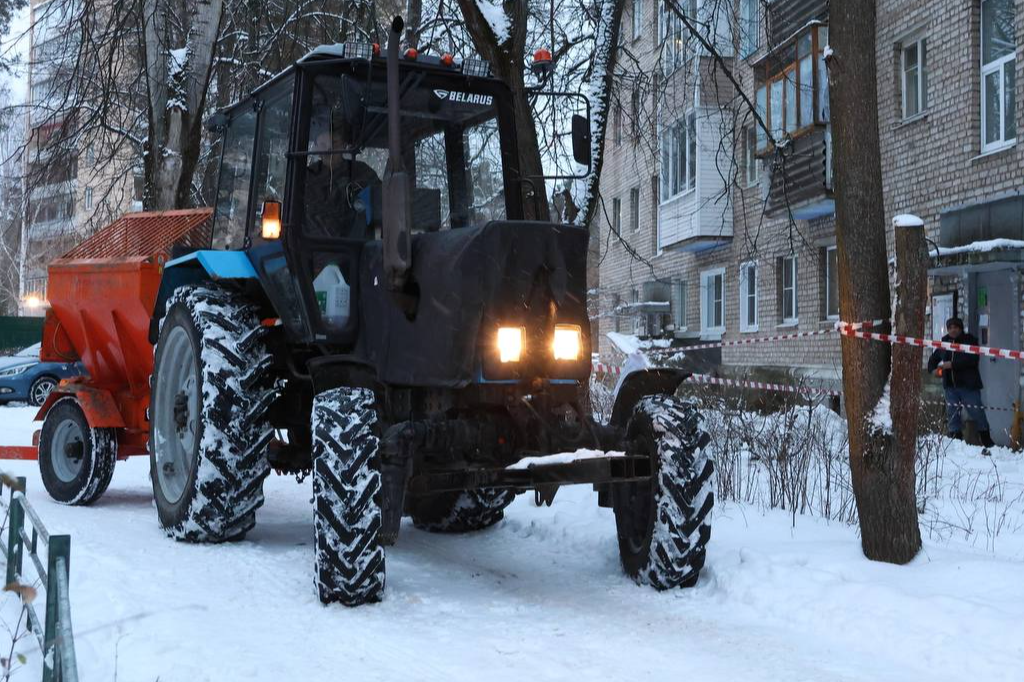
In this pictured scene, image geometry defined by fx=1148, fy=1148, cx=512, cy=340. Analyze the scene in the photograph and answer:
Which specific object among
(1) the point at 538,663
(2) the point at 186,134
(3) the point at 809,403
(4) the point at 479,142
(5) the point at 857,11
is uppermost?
(2) the point at 186,134

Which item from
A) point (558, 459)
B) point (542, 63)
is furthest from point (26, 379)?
point (558, 459)

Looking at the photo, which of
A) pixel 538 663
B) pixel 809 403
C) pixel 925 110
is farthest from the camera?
pixel 925 110

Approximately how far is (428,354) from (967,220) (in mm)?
9982

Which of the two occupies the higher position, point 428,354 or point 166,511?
point 428,354

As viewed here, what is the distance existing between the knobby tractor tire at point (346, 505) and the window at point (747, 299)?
17.4 m

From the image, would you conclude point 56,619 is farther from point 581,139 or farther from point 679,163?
point 679,163

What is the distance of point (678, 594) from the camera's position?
18.2ft

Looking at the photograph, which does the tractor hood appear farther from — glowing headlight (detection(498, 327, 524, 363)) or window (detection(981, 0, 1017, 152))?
window (detection(981, 0, 1017, 152))

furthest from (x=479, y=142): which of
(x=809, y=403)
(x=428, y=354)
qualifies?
(x=809, y=403)

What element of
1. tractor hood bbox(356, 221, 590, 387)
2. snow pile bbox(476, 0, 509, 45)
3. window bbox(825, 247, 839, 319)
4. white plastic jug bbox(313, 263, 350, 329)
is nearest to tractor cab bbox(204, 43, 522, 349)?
white plastic jug bbox(313, 263, 350, 329)

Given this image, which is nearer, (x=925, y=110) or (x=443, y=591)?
(x=443, y=591)

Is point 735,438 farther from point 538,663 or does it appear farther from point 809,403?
point 538,663

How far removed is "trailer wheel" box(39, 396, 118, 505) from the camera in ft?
27.3

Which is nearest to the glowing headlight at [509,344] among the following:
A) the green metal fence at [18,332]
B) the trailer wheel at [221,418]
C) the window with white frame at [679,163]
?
the trailer wheel at [221,418]
